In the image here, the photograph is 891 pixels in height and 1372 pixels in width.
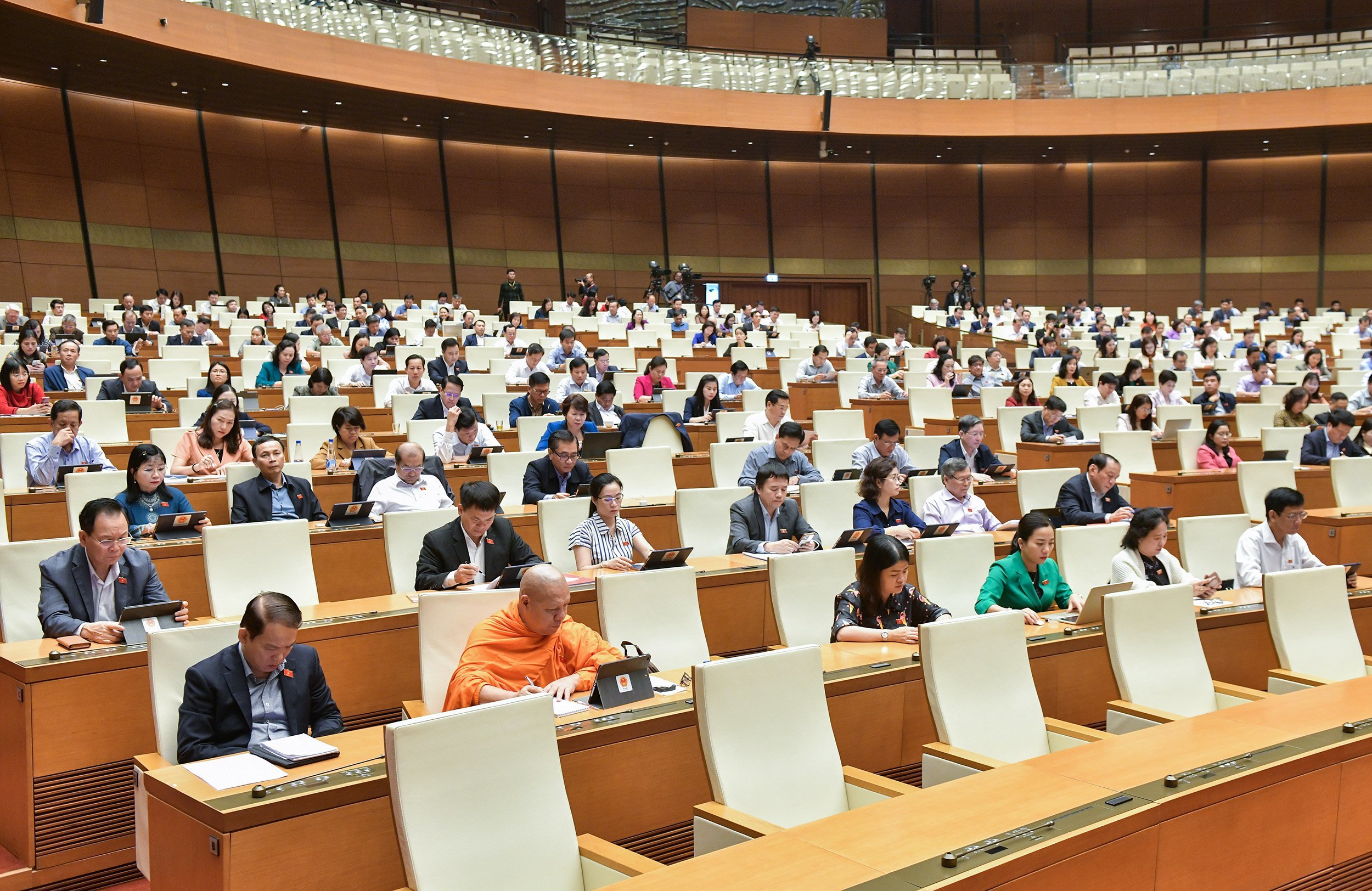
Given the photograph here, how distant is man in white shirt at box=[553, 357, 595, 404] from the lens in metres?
8.58

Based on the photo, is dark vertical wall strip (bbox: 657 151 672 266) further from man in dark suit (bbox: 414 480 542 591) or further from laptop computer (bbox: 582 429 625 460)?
man in dark suit (bbox: 414 480 542 591)

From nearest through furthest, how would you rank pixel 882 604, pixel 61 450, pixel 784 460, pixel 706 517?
pixel 882 604 < pixel 706 517 < pixel 61 450 < pixel 784 460

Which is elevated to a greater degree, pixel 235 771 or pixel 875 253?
pixel 875 253

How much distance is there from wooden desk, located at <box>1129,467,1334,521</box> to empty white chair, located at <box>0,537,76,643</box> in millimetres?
6234

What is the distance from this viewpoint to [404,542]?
14.8ft

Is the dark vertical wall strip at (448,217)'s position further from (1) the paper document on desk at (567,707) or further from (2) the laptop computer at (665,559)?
(1) the paper document on desk at (567,707)

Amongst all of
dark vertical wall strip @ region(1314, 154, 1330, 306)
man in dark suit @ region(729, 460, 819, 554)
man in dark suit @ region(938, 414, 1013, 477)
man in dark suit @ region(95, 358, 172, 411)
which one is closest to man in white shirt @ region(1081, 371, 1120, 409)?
man in dark suit @ region(938, 414, 1013, 477)

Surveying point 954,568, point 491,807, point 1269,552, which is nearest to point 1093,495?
point 1269,552

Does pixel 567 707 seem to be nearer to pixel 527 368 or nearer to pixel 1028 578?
pixel 1028 578

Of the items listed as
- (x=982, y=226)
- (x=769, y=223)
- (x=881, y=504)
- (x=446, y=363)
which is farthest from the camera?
(x=982, y=226)

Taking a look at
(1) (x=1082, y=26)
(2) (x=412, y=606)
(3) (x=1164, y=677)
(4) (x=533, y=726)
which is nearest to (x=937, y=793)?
(4) (x=533, y=726)

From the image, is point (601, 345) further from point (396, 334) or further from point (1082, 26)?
point (1082, 26)

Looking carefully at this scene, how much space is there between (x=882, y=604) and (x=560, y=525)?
178cm

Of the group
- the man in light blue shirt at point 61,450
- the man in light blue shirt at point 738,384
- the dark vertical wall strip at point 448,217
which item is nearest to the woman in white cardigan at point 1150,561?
the man in light blue shirt at point 738,384
